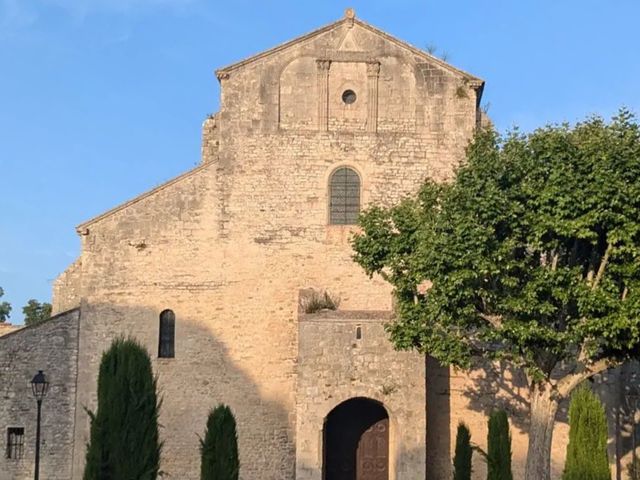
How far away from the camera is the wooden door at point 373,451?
28938mm

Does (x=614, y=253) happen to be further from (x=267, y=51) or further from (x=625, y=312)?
(x=267, y=51)

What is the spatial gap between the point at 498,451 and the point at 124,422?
431 inches

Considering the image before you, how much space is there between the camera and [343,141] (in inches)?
1198

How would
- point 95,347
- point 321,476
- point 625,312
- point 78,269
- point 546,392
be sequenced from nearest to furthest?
point 625,312
point 546,392
point 321,476
point 95,347
point 78,269

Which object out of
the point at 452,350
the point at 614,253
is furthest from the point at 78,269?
the point at 614,253

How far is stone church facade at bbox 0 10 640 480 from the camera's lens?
29.2m

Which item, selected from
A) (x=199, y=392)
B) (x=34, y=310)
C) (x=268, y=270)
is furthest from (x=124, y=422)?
(x=34, y=310)

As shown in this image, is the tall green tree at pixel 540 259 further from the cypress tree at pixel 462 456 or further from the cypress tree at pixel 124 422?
the cypress tree at pixel 124 422

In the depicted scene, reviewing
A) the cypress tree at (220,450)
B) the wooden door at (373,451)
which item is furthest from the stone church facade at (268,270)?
the cypress tree at (220,450)

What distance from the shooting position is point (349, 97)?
30.7 metres

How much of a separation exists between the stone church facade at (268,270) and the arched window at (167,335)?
4 centimetres

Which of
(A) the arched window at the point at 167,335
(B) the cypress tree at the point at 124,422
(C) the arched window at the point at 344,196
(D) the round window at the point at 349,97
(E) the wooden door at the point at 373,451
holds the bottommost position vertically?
(E) the wooden door at the point at 373,451

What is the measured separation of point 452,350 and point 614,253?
4.23 meters

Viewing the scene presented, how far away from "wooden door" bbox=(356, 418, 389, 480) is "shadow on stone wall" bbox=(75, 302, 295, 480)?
1.97 meters
